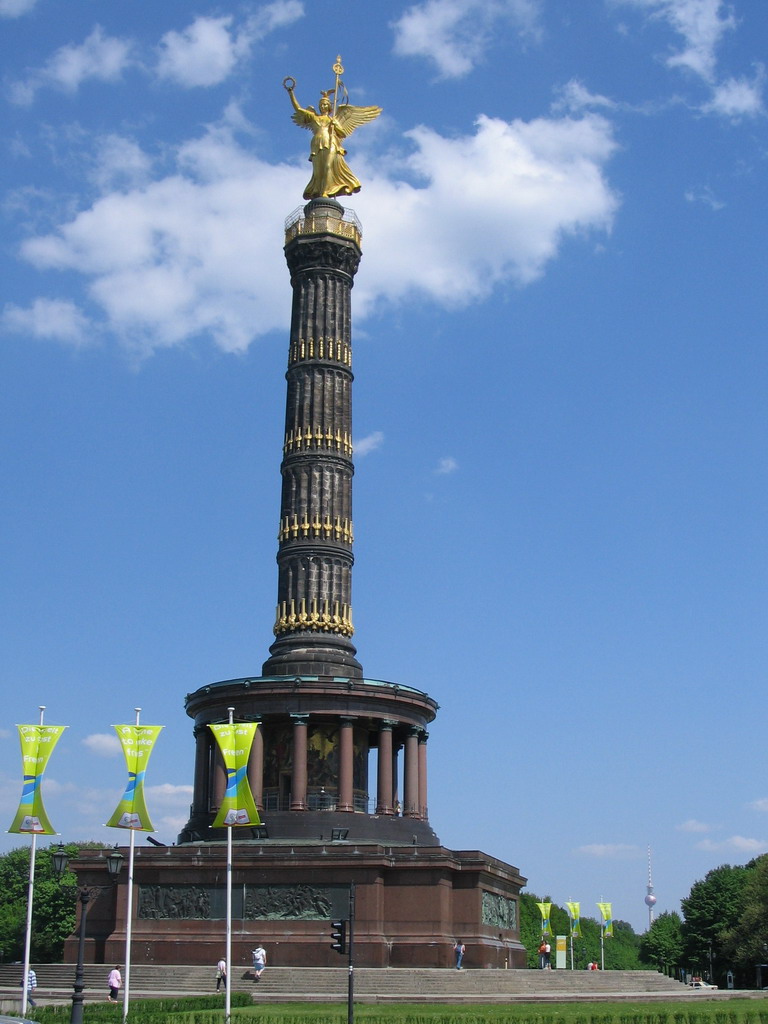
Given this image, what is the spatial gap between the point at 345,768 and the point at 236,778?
44.9 feet

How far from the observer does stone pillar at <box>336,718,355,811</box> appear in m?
41.6

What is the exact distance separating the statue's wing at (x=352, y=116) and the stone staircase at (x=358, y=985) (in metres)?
32.2

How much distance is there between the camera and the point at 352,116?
52188 millimetres

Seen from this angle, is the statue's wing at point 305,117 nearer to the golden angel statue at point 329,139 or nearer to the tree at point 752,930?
the golden angel statue at point 329,139

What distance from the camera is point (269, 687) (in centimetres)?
4238

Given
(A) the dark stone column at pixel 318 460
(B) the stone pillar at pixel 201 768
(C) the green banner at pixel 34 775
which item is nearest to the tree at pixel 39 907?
(B) the stone pillar at pixel 201 768

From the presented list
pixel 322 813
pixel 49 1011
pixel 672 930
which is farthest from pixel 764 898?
pixel 49 1011

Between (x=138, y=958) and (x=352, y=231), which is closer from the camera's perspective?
(x=138, y=958)

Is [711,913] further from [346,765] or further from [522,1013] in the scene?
[522,1013]

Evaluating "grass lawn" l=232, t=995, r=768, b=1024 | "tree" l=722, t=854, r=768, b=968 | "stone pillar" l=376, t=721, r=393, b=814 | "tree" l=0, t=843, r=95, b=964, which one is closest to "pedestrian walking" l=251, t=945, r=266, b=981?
"grass lawn" l=232, t=995, r=768, b=1024

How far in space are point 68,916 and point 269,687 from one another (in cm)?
2775

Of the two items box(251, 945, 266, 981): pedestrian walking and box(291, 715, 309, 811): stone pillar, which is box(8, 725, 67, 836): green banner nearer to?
box(251, 945, 266, 981): pedestrian walking

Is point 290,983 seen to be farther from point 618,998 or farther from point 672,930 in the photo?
point 672,930

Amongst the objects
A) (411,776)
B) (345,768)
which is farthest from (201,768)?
(411,776)
